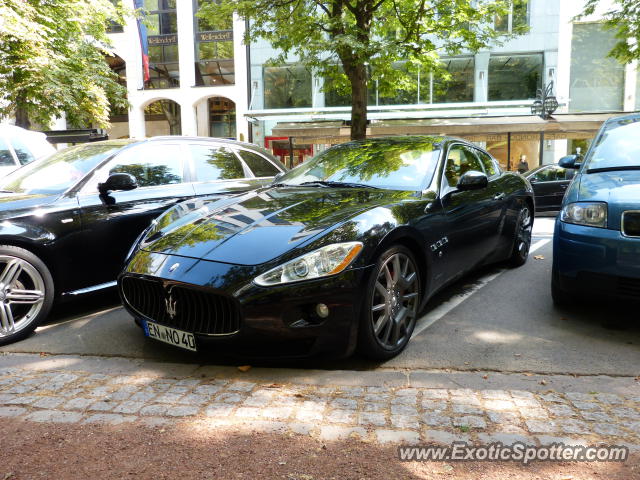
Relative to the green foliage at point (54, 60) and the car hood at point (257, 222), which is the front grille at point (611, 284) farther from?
the green foliage at point (54, 60)

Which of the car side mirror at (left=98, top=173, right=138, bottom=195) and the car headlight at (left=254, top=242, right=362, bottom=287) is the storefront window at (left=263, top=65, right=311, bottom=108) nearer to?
the car side mirror at (left=98, top=173, right=138, bottom=195)

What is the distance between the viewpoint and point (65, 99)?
15.8 metres

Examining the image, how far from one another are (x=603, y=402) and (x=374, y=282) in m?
1.38

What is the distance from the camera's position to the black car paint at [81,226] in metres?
3.94

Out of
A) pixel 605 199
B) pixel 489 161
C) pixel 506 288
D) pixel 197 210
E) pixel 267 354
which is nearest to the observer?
pixel 267 354

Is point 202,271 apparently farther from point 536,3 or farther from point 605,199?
point 536,3

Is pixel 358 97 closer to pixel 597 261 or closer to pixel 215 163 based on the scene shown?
pixel 215 163

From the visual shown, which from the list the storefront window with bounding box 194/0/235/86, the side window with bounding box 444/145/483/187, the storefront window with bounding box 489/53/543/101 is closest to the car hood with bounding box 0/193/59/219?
the side window with bounding box 444/145/483/187

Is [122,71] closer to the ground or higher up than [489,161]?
higher up

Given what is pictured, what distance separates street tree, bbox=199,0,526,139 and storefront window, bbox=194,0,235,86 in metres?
13.5

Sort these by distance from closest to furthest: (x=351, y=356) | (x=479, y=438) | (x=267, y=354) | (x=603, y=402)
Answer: (x=479, y=438) < (x=603, y=402) < (x=267, y=354) < (x=351, y=356)

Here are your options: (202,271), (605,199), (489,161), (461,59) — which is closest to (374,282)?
(202,271)

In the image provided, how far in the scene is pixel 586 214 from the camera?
3.88 m

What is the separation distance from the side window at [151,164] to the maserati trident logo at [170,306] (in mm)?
2037
